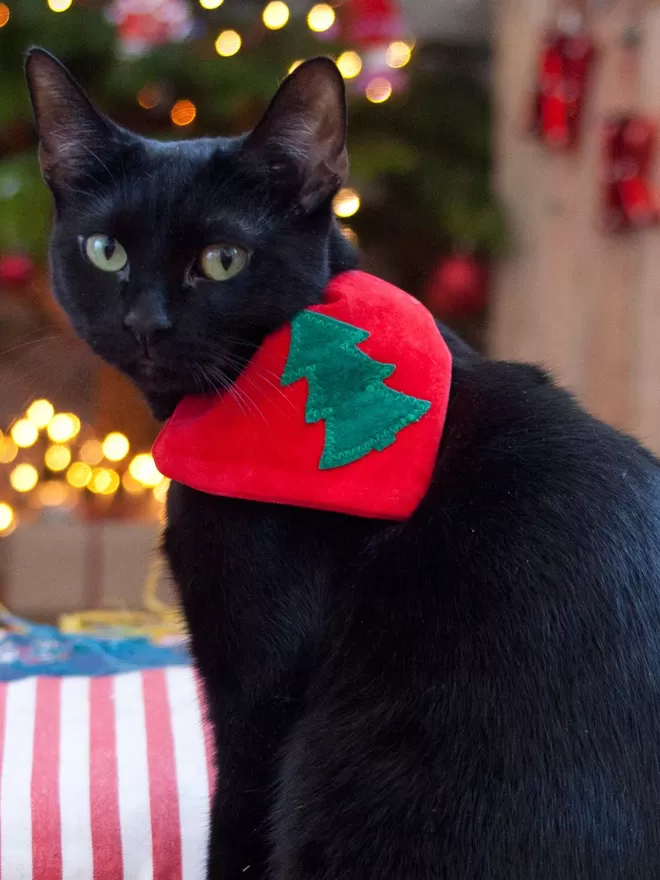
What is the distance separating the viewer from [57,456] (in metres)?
2.24

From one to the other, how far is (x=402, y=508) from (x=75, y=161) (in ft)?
1.33

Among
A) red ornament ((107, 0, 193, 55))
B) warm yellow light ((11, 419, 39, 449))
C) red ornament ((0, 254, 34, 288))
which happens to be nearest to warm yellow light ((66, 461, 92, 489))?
warm yellow light ((11, 419, 39, 449))

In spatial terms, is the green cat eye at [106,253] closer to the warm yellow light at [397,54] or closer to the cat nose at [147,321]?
the cat nose at [147,321]

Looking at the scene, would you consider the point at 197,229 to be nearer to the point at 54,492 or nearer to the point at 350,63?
the point at 350,63

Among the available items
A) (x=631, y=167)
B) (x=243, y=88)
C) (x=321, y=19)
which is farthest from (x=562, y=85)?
(x=243, y=88)

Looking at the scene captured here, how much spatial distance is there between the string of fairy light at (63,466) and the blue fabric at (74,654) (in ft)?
3.03

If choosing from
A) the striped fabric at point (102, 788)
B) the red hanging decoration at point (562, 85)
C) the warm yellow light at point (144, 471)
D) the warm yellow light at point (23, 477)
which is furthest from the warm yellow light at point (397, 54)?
the striped fabric at point (102, 788)

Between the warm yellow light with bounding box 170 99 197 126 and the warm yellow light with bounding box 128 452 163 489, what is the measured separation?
27.8 inches

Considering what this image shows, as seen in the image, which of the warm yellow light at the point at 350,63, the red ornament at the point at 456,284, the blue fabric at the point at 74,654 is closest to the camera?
the blue fabric at the point at 74,654

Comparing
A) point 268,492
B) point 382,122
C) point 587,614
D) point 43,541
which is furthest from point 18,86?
point 587,614

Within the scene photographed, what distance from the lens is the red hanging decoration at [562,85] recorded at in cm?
193

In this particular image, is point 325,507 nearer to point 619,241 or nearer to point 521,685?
point 521,685

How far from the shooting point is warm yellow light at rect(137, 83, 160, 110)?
1.84m

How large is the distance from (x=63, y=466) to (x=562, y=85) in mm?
1385
